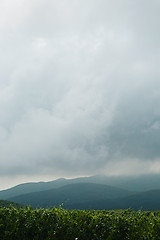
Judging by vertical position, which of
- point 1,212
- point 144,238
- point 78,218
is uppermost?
point 1,212

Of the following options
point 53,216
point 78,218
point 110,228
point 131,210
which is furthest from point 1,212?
point 131,210

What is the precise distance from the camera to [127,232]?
29.0 feet

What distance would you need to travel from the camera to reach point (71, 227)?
8867 mm

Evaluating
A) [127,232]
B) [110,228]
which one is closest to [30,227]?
[110,228]

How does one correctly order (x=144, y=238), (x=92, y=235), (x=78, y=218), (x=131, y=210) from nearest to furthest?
(x=144, y=238) → (x=92, y=235) → (x=78, y=218) → (x=131, y=210)

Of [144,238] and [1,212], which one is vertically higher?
[1,212]

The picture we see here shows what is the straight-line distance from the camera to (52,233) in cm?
880

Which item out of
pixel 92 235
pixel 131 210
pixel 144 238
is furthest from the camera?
pixel 131 210

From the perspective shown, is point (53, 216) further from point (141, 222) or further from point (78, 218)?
point (141, 222)

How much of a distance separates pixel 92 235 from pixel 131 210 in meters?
5.37

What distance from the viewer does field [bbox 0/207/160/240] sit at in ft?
28.2

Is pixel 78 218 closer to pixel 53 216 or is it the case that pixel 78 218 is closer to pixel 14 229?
pixel 53 216

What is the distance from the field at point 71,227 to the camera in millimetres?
8602

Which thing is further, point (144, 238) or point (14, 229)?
point (14, 229)
